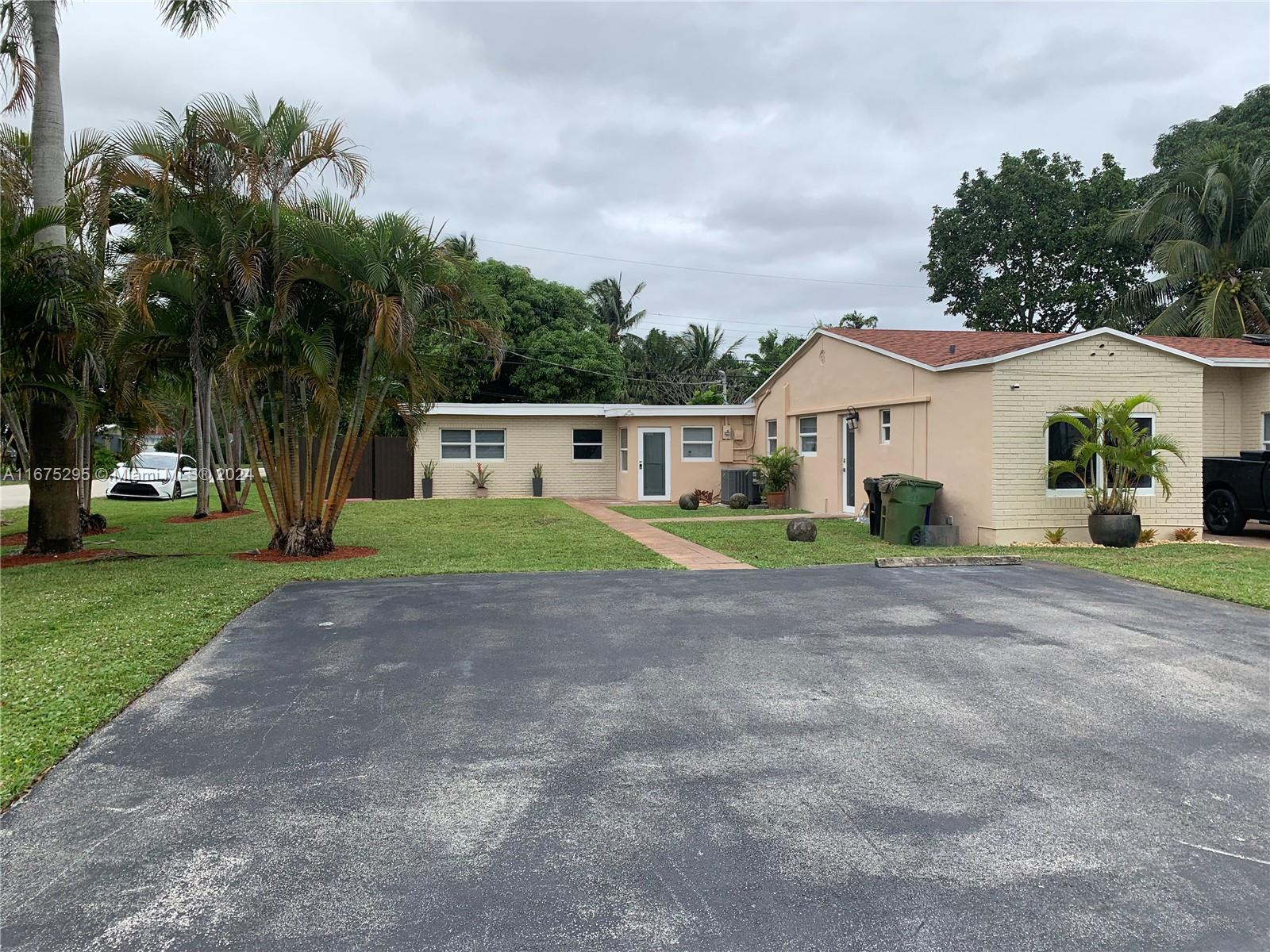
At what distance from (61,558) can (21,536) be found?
4335mm

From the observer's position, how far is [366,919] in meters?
2.90

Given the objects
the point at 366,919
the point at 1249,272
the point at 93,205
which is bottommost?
the point at 366,919

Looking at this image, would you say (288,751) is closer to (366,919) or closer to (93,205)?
(366,919)

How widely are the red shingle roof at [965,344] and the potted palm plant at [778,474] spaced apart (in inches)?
129

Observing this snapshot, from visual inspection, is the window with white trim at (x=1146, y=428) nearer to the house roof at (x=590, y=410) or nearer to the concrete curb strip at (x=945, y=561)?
the concrete curb strip at (x=945, y=561)

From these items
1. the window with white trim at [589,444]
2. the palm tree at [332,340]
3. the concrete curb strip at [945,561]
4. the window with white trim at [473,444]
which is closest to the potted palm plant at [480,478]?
the window with white trim at [473,444]

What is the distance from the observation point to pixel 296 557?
469 inches

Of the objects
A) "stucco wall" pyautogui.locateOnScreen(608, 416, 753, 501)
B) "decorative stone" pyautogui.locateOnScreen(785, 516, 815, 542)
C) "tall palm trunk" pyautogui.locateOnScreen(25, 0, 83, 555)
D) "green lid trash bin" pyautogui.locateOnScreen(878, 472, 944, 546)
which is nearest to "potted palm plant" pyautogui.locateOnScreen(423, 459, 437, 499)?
"stucco wall" pyautogui.locateOnScreen(608, 416, 753, 501)

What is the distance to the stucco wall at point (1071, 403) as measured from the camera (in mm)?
13086

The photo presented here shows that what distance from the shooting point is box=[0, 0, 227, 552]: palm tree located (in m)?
11.7

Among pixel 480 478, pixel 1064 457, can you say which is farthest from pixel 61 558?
pixel 1064 457

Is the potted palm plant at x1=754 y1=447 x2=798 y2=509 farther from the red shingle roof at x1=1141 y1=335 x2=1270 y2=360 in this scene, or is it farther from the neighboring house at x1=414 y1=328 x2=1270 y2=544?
the red shingle roof at x1=1141 y1=335 x2=1270 y2=360

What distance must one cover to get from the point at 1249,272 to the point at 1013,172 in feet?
37.5

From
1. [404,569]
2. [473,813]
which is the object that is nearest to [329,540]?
[404,569]
